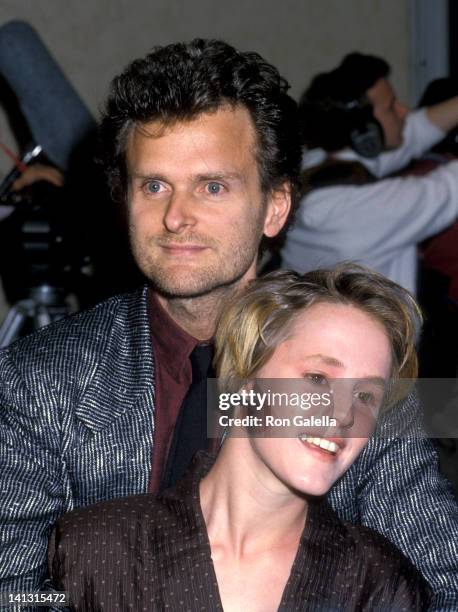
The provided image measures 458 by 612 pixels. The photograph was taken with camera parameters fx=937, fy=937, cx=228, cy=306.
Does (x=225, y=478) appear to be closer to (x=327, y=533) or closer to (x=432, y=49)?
(x=327, y=533)

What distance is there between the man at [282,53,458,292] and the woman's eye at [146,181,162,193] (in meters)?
0.77

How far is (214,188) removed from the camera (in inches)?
56.9

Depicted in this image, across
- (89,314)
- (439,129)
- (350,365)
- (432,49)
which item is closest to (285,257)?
(439,129)

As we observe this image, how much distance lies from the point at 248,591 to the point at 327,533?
14 cm

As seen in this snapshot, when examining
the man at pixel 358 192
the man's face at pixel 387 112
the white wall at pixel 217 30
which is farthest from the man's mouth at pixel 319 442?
the white wall at pixel 217 30

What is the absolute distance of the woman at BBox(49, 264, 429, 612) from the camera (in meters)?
1.16

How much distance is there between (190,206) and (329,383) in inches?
14.9

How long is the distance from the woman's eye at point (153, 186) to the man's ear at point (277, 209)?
0.74 feet

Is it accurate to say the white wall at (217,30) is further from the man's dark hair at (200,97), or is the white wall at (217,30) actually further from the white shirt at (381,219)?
the man's dark hair at (200,97)

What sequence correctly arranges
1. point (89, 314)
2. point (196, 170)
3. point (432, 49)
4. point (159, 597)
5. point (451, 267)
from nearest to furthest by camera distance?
point (159, 597) → point (196, 170) → point (89, 314) → point (451, 267) → point (432, 49)

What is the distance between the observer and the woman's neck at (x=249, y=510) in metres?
1.19

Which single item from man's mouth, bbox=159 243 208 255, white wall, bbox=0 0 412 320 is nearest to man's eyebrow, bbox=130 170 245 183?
man's mouth, bbox=159 243 208 255

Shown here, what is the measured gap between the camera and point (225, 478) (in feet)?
4.02

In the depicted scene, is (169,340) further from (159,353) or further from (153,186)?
(153,186)
